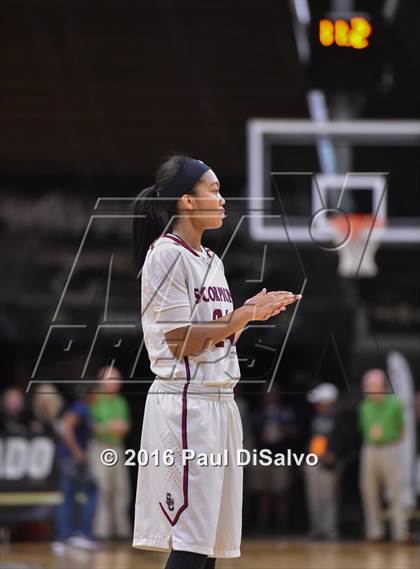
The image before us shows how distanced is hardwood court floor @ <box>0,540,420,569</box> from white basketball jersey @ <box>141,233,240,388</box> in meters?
5.53

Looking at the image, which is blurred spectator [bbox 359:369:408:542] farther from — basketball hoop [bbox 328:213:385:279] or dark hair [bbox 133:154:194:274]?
dark hair [bbox 133:154:194:274]

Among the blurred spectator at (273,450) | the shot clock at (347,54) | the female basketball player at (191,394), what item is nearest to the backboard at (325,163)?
the shot clock at (347,54)

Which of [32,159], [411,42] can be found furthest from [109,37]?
[32,159]

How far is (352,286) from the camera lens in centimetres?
1889

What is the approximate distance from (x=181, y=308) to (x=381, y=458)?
10361 mm

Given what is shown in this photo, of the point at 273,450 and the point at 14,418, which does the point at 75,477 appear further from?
the point at 273,450

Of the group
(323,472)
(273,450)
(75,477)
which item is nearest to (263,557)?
(75,477)

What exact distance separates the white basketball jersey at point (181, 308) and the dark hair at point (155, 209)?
151 mm

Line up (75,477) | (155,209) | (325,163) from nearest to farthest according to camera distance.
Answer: (155,209)
(75,477)
(325,163)

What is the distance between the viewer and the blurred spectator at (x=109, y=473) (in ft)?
47.0

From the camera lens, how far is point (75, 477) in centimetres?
1338

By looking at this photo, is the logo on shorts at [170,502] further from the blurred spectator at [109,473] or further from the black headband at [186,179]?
the blurred spectator at [109,473]

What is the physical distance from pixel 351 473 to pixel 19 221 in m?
6.60

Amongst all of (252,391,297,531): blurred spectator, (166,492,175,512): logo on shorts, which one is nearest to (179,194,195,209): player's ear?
(166,492,175,512): logo on shorts
